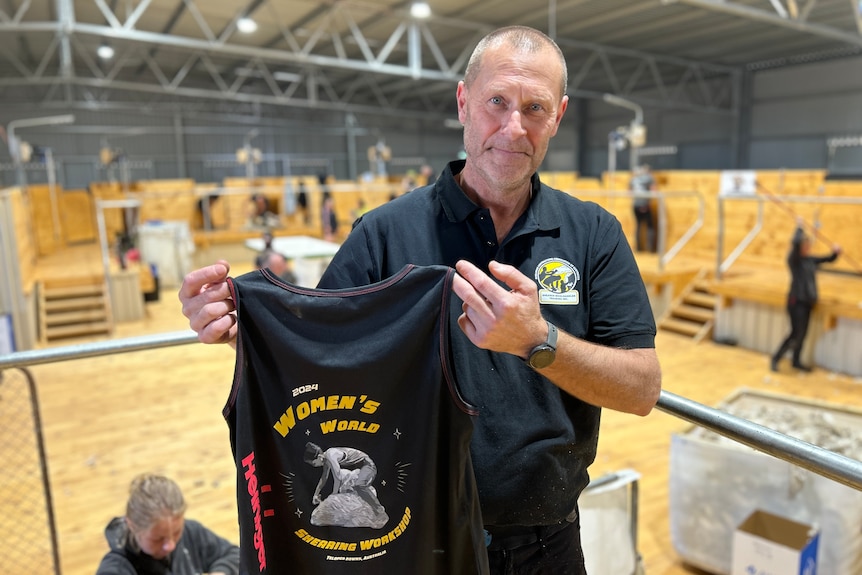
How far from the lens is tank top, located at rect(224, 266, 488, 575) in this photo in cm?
122

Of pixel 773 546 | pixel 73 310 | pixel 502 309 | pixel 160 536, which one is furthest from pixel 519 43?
pixel 73 310

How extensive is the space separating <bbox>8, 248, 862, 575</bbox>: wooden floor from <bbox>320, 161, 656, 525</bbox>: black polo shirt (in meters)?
2.77

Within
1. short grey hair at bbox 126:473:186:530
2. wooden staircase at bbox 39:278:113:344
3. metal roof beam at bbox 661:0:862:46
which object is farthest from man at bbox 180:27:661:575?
wooden staircase at bbox 39:278:113:344

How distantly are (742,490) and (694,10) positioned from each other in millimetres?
11659

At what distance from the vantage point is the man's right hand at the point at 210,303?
1224mm

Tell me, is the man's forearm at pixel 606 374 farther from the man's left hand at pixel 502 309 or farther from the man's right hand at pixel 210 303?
the man's right hand at pixel 210 303

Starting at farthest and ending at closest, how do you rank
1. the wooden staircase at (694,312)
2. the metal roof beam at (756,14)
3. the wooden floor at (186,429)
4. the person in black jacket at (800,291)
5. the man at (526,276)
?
the wooden staircase at (694,312) < the metal roof beam at (756,14) < the person in black jacket at (800,291) < the wooden floor at (186,429) < the man at (526,276)

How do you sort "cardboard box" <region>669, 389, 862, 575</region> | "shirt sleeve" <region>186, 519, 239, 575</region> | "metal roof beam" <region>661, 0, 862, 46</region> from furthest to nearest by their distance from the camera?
"metal roof beam" <region>661, 0, 862, 46</region>, "cardboard box" <region>669, 389, 862, 575</region>, "shirt sleeve" <region>186, 519, 239, 575</region>

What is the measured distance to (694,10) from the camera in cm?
1223

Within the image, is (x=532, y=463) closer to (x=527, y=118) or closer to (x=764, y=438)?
(x=764, y=438)

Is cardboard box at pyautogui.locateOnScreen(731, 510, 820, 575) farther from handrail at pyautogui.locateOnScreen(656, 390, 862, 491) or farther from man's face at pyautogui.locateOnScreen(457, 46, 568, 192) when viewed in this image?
man's face at pyautogui.locateOnScreen(457, 46, 568, 192)

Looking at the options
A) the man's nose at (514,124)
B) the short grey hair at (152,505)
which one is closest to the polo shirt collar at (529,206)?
the man's nose at (514,124)

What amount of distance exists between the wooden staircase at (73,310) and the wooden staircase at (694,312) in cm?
854

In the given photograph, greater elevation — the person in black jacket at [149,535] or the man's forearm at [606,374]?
the man's forearm at [606,374]
